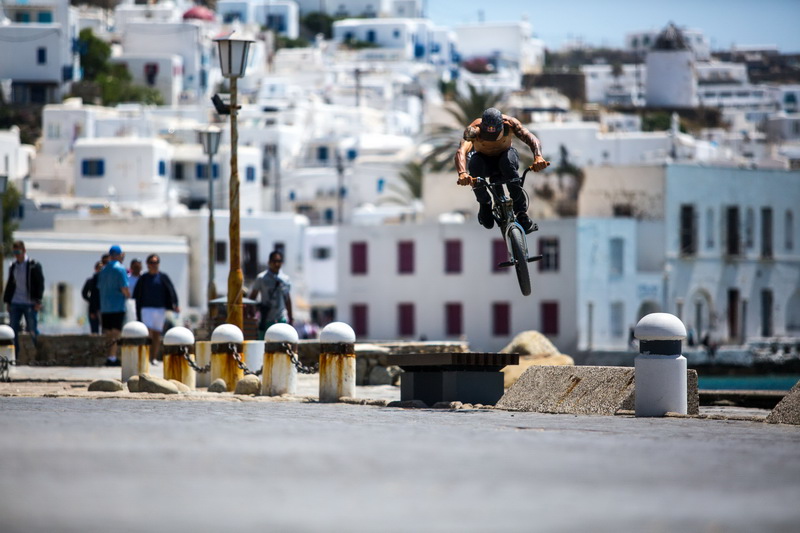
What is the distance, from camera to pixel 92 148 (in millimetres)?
105062

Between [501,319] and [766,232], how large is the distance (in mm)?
14820

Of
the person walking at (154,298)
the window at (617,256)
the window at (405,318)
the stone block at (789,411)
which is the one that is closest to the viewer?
the stone block at (789,411)

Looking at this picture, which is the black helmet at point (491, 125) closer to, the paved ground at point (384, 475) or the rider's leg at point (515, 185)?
the rider's leg at point (515, 185)

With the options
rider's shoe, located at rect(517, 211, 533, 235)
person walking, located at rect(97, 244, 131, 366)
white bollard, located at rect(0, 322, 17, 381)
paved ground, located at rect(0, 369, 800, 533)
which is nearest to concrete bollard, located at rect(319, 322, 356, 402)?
rider's shoe, located at rect(517, 211, 533, 235)

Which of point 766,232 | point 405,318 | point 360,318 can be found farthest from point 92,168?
point 766,232

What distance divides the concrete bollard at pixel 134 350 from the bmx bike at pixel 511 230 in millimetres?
5850

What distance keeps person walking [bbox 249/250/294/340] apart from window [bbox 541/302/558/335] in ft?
153

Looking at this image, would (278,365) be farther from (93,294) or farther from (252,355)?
(93,294)

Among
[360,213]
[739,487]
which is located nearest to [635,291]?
[360,213]

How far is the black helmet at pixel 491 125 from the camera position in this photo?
14.8 metres

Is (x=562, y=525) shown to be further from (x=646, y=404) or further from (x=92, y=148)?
(x=92, y=148)

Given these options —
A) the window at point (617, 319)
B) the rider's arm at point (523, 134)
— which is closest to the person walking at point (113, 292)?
the rider's arm at point (523, 134)

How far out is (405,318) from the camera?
70.1m

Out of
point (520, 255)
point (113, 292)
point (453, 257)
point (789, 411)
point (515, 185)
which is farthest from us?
point (453, 257)
